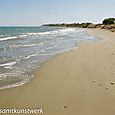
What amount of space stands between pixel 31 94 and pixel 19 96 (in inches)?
14.4

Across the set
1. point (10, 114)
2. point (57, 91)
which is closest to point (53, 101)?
point (57, 91)

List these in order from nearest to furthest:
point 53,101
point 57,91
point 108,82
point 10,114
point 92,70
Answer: point 10,114
point 53,101
point 57,91
point 108,82
point 92,70

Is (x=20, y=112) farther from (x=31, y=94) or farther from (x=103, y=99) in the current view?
(x=103, y=99)

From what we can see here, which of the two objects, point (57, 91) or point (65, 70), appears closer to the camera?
point (57, 91)

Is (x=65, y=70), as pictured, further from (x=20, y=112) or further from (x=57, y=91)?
(x=20, y=112)

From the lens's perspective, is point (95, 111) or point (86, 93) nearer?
point (95, 111)

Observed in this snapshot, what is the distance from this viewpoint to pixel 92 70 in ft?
30.7

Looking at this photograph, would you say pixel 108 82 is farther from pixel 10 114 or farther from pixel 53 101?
pixel 10 114

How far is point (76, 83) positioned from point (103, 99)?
1.70 metres

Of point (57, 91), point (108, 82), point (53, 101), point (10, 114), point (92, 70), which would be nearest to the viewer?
point (10, 114)

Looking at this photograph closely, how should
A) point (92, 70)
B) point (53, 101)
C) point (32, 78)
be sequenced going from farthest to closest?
point (92, 70)
point (32, 78)
point (53, 101)

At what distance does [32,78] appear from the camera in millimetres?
8211

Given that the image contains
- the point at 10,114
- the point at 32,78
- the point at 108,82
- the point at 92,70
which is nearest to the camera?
the point at 10,114

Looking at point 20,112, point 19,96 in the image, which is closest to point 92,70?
point 19,96
